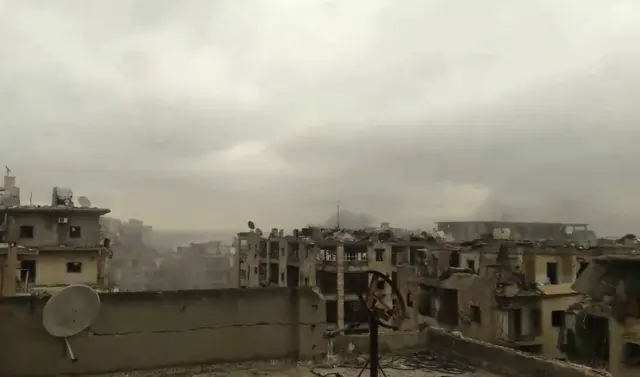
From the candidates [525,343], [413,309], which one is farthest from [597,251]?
[413,309]

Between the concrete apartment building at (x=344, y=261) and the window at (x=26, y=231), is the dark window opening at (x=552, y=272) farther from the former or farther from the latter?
the window at (x=26, y=231)

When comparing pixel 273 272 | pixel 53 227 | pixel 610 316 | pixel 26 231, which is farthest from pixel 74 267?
pixel 610 316

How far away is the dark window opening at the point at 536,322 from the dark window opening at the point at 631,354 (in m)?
9.75

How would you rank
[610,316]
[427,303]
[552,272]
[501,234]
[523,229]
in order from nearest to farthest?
[610,316], [552,272], [427,303], [501,234], [523,229]

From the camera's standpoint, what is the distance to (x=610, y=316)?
17.4m

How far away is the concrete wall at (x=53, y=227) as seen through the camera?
101 feet

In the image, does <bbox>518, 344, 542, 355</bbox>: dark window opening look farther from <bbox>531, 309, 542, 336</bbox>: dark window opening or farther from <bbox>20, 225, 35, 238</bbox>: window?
<bbox>20, 225, 35, 238</bbox>: window

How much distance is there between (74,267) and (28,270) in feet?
7.93

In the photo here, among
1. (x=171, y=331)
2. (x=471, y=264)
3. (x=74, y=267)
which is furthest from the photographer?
(x=74, y=267)

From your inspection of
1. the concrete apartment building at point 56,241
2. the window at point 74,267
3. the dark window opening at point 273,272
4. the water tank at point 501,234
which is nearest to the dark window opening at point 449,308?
the water tank at point 501,234

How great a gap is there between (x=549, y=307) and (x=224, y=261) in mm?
69182

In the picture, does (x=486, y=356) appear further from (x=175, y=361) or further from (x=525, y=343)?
(x=525, y=343)

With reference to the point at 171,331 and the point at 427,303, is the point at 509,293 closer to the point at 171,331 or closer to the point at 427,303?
the point at 427,303

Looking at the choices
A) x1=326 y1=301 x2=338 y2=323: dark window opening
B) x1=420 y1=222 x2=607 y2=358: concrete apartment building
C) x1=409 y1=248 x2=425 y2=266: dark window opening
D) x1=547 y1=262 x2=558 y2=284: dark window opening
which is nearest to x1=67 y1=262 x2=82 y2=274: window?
x1=326 y1=301 x2=338 y2=323: dark window opening
